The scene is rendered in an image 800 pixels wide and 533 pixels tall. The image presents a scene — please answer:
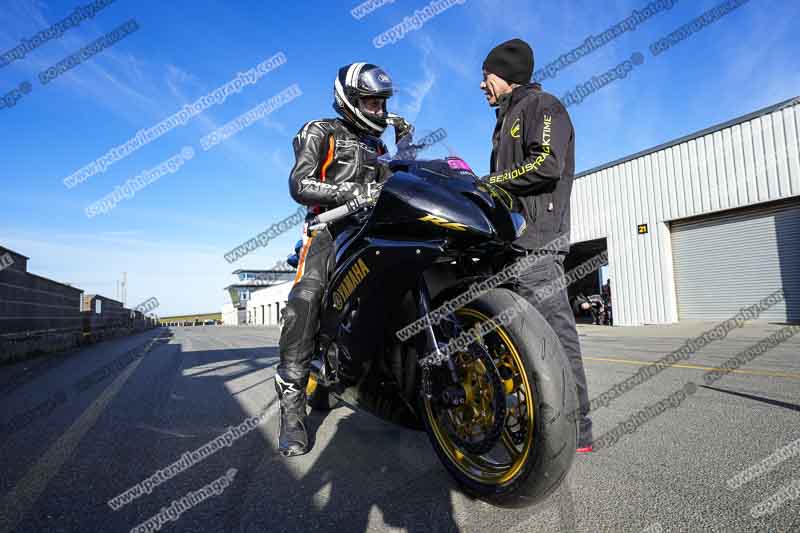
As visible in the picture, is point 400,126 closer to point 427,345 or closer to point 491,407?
point 427,345

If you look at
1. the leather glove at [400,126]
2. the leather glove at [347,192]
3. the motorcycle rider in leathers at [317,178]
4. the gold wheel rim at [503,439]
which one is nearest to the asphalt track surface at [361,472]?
the gold wheel rim at [503,439]

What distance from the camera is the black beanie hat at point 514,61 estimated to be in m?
2.53

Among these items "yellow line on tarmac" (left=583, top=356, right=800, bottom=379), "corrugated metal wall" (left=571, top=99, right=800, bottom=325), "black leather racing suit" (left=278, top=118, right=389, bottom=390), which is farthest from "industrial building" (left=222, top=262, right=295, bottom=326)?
"black leather racing suit" (left=278, top=118, right=389, bottom=390)

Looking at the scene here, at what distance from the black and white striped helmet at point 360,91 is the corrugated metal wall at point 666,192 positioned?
48.6 ft

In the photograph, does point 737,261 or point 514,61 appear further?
point 737,261

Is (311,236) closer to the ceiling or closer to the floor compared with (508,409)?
closer to the ceiling

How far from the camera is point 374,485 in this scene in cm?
197

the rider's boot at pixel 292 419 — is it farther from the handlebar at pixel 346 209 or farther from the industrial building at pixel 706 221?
the industrial building at pixel 706 221

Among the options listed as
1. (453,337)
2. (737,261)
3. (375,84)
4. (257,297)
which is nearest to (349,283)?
(453,337)

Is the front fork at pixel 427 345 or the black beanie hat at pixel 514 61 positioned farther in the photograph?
the black beanie hat at pixel 514 61

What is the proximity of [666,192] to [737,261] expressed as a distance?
3.13 m

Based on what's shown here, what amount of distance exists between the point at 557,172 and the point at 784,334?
10.9 m

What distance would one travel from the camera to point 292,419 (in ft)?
8.36

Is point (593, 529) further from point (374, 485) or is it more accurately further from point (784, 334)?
point (784, 334)
